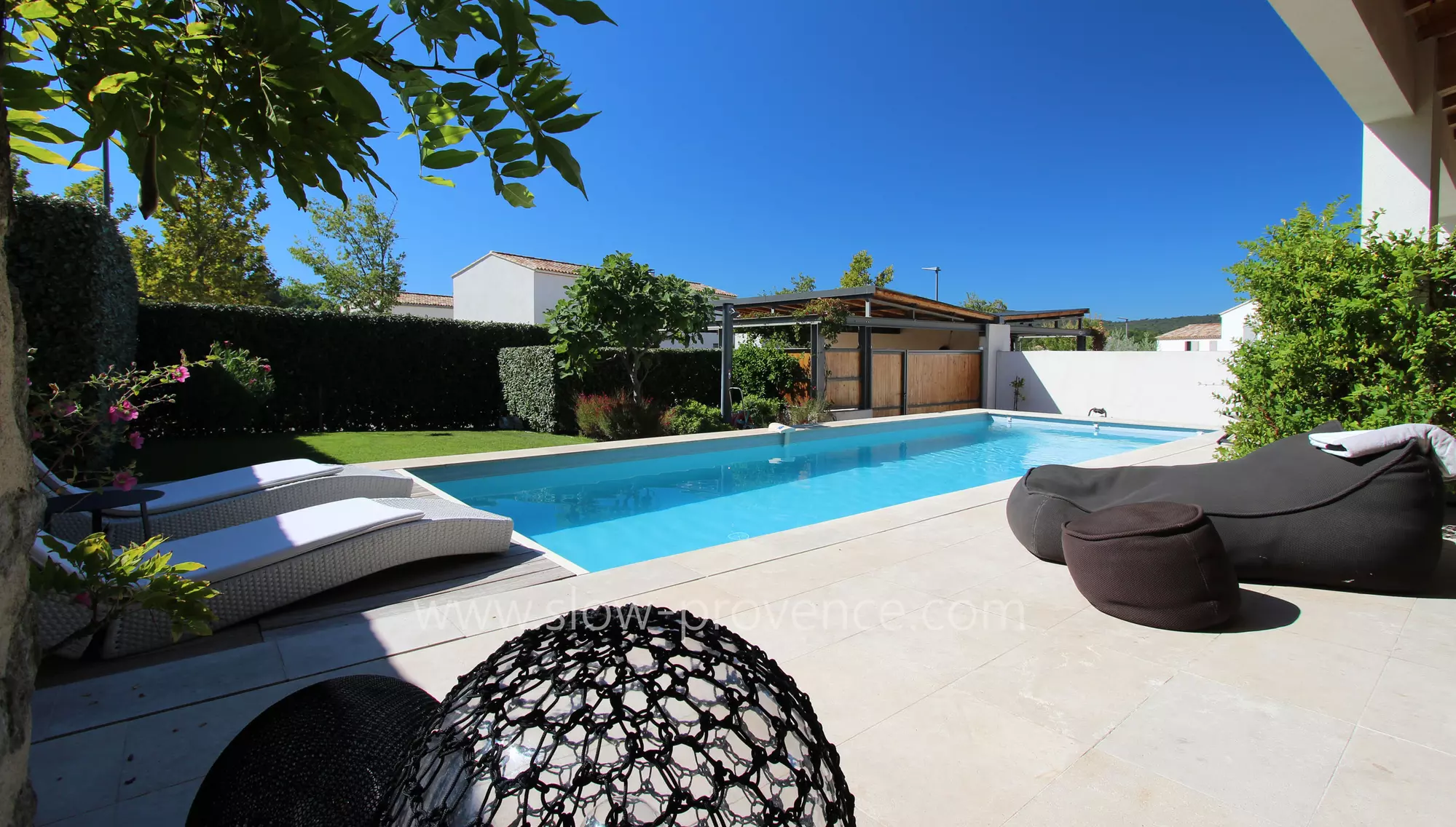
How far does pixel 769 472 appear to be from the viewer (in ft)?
34.9

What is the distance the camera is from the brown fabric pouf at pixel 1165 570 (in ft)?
10.3

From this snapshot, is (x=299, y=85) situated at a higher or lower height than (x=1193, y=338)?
lower

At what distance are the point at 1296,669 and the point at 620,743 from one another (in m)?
3.21

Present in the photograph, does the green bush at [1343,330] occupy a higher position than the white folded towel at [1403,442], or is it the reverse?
the green bush at [1343,330]

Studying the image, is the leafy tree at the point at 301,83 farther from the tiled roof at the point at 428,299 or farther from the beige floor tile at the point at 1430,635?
the tiled roof at the point at 428,299

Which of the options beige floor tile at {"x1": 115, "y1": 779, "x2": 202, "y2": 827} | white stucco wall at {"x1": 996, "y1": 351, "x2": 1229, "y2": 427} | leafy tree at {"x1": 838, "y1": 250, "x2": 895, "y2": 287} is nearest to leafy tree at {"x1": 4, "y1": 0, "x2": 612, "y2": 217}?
beige floor tile at {"x1": 115, "y1": 779, "x2": 202, "y2": 827}

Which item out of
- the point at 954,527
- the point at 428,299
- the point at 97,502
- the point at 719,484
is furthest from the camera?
the point at 428,299

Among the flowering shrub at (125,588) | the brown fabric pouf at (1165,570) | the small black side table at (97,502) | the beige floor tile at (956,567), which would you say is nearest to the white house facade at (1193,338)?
the beige floor tile at (956,567)

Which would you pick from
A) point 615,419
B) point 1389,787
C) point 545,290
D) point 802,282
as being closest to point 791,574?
point 1389,787

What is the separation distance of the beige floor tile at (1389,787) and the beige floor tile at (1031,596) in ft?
3.97

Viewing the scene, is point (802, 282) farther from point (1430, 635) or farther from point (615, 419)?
point (1430, 635)

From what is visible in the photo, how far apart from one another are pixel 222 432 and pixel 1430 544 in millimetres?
14089

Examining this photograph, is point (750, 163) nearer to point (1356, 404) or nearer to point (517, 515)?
point (517, 515)

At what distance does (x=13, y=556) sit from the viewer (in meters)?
0.68
